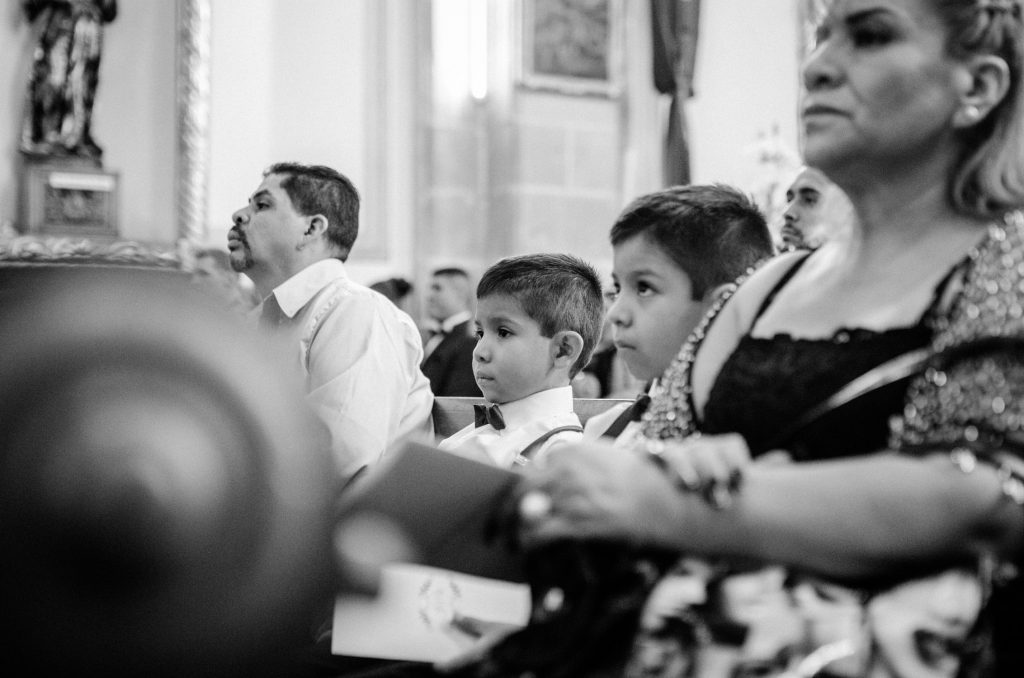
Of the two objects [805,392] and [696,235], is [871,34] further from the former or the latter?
[696,235]

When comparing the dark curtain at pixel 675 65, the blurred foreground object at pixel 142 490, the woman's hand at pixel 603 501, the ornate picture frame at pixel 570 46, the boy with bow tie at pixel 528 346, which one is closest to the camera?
the blurred foreground object at pixel 142 490

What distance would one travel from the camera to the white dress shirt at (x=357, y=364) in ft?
9.59

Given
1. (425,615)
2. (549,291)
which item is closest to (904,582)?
(425,615)

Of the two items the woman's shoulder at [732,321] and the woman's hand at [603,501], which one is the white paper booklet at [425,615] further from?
the woman's hand at [603,501]

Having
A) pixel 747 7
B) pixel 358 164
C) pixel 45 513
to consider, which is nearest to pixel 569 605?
pixel 45 513

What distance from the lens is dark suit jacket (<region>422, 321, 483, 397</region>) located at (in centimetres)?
593

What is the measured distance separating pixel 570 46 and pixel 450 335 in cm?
301

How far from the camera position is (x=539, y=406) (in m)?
2.58

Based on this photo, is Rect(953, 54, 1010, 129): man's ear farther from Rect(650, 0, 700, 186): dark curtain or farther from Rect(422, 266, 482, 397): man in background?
Rect(650, 0, 700, 186): dark curtain

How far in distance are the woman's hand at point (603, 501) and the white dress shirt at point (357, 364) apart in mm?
1786

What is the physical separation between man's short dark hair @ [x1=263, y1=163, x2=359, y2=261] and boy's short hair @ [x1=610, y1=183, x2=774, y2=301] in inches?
63.6

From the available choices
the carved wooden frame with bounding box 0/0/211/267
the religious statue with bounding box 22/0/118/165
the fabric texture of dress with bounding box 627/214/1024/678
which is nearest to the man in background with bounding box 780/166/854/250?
the fabric texture of dress with bounding box 627/214/1024/678

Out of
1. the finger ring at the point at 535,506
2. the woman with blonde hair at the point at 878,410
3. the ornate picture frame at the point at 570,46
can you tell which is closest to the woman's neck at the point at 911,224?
the woman with blonde hair at the point at 878,410

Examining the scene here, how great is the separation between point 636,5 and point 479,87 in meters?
1.39
